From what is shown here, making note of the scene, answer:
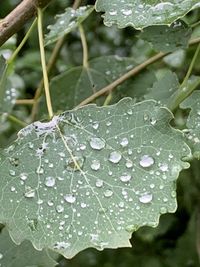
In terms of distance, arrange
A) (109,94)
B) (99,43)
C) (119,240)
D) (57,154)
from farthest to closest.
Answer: (99,43), (109,94), (57,154), (119,240)

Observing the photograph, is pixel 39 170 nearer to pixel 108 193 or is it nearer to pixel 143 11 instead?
pixel 108 193

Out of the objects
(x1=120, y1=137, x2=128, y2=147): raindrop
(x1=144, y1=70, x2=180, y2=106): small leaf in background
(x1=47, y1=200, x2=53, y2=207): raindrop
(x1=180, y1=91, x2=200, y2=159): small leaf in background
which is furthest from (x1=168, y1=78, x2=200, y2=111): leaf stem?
(x1=47, y1=200, x2=53, y2=207): raindrop

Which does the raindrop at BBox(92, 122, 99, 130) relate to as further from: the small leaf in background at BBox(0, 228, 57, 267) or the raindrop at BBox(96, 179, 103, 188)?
the small leaf in background at BBox(0, 228, 57, 267)

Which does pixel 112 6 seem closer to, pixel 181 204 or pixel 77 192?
pixel 77 192

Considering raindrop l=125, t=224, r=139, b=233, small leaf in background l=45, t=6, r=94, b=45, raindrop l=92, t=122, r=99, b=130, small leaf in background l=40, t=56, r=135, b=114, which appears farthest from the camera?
small leaf in background l=40, t=56, r=135, b=114

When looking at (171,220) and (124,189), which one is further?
(171,220)

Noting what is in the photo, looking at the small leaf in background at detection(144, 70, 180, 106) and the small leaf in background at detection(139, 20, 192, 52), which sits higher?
the small leaf in background at detection(139, 20, 192, 52)

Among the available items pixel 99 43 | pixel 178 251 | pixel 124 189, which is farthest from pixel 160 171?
pixel 99 43
